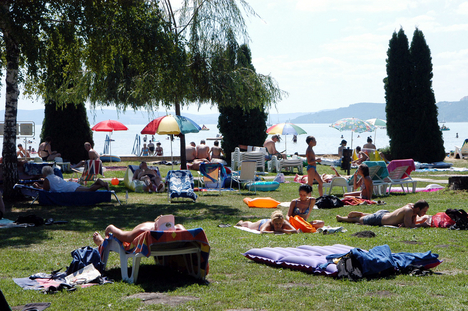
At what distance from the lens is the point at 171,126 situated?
14.8 m

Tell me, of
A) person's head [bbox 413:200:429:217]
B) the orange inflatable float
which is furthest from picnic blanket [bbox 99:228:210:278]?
the orange inflatable float

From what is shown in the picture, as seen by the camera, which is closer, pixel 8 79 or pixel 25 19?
pixel 25 19

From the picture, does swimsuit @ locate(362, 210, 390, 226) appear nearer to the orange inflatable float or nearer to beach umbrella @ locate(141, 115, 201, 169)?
the orange inflatable float

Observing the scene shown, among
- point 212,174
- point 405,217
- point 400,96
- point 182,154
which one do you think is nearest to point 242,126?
point 182,154

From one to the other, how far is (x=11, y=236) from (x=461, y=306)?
6.21 meters

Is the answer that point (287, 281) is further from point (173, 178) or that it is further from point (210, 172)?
point (210, 172)

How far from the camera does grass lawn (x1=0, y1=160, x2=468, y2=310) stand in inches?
165

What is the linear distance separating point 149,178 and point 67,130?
907cm

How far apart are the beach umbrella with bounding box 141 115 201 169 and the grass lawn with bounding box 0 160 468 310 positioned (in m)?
5.38

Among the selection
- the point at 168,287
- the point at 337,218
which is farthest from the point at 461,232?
the point at 168,287

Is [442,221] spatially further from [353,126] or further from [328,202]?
[353,126]

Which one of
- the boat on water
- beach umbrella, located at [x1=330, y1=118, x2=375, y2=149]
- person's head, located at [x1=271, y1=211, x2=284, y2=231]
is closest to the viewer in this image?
person's head, located at [x1=271, y1=211, x2=284, y2=231]

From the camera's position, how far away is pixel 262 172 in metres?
18.9

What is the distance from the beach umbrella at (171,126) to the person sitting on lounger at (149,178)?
116 centimetres
